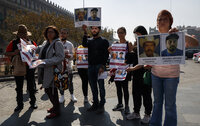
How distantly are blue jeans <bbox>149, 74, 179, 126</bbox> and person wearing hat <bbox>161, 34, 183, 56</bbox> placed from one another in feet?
1.34

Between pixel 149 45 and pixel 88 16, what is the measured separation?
7.53 feet

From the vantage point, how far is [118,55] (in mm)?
3973

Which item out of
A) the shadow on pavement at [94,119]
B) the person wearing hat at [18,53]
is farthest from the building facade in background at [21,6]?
the shadow on pavement at [94,119]

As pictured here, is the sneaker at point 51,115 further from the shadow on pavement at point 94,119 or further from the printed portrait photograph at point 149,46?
the printed portrait photograph at point 149,46

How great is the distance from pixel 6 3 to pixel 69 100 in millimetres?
45567

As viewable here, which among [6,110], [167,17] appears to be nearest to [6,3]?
[6,110]

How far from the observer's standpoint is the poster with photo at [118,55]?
12.8ft

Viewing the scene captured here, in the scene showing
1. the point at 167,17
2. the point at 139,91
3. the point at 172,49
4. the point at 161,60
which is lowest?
the point at 139,91

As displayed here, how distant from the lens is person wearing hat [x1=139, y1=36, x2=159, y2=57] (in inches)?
103

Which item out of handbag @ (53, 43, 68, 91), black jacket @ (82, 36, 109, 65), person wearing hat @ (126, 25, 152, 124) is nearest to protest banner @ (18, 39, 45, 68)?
handbag @ (53, 43, 68, 91)

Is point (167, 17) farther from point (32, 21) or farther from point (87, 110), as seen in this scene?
point (32, 21)

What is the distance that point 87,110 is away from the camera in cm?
427

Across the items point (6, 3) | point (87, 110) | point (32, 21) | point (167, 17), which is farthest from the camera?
point (6, 3)

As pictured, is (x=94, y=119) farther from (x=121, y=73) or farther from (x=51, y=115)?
(x=121, y=73)
